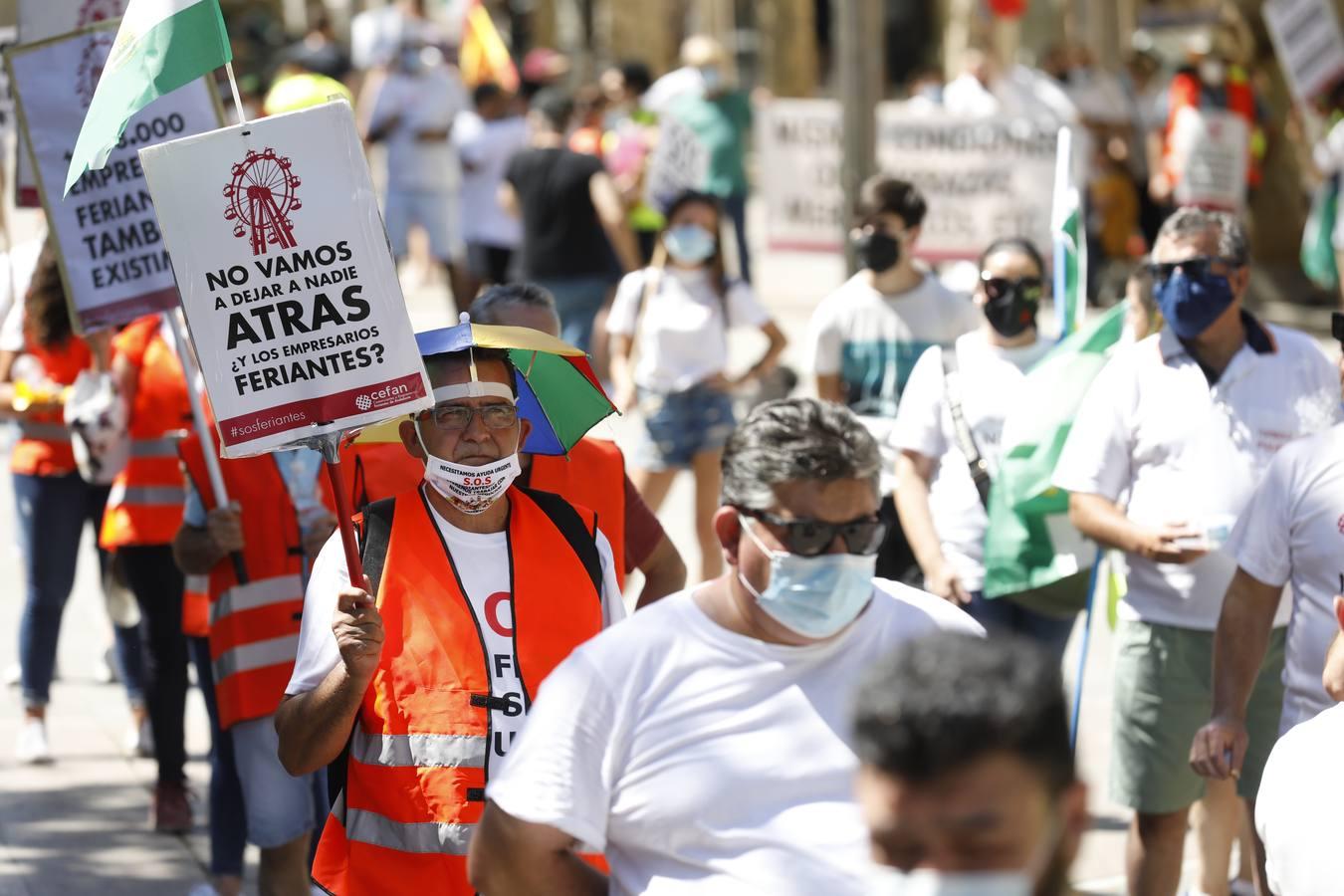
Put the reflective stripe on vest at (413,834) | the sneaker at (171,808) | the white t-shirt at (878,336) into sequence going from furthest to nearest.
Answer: the white t-shirt at (878,336), the sneaker at (171,808), the reflective stripe on vest at (413,834)

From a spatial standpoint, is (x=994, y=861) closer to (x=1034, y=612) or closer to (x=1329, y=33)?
(x=1034, y=612)

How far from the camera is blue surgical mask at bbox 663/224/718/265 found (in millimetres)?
8828

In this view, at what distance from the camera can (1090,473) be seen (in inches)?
210

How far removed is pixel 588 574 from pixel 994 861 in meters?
1.82

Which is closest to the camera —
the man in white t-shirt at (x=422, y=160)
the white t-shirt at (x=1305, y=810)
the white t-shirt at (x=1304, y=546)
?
the white t-shirt at (x=1305, y=810)

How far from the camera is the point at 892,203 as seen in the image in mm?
7273

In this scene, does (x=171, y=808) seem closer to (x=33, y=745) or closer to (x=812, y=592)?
(x=33, y=745)

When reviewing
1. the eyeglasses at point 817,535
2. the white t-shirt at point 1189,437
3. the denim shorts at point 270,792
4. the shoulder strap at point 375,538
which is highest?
the eyeglasses at point 817,535

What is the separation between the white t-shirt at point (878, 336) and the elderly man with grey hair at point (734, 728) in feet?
13.0

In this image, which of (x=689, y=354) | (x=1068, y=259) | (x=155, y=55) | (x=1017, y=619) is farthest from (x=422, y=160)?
(x=155, y=55)

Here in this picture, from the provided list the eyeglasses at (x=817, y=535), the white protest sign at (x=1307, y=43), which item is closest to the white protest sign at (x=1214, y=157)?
the white protest sign at (x=1307, y=43)

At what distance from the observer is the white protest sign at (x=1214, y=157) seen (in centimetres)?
1445

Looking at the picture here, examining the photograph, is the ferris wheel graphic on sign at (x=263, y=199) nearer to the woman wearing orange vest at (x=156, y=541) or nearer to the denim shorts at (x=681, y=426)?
the woman wearing orange vest at (x=156, y=541)

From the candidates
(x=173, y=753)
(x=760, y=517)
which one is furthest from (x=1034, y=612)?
(x=760, y=517)
